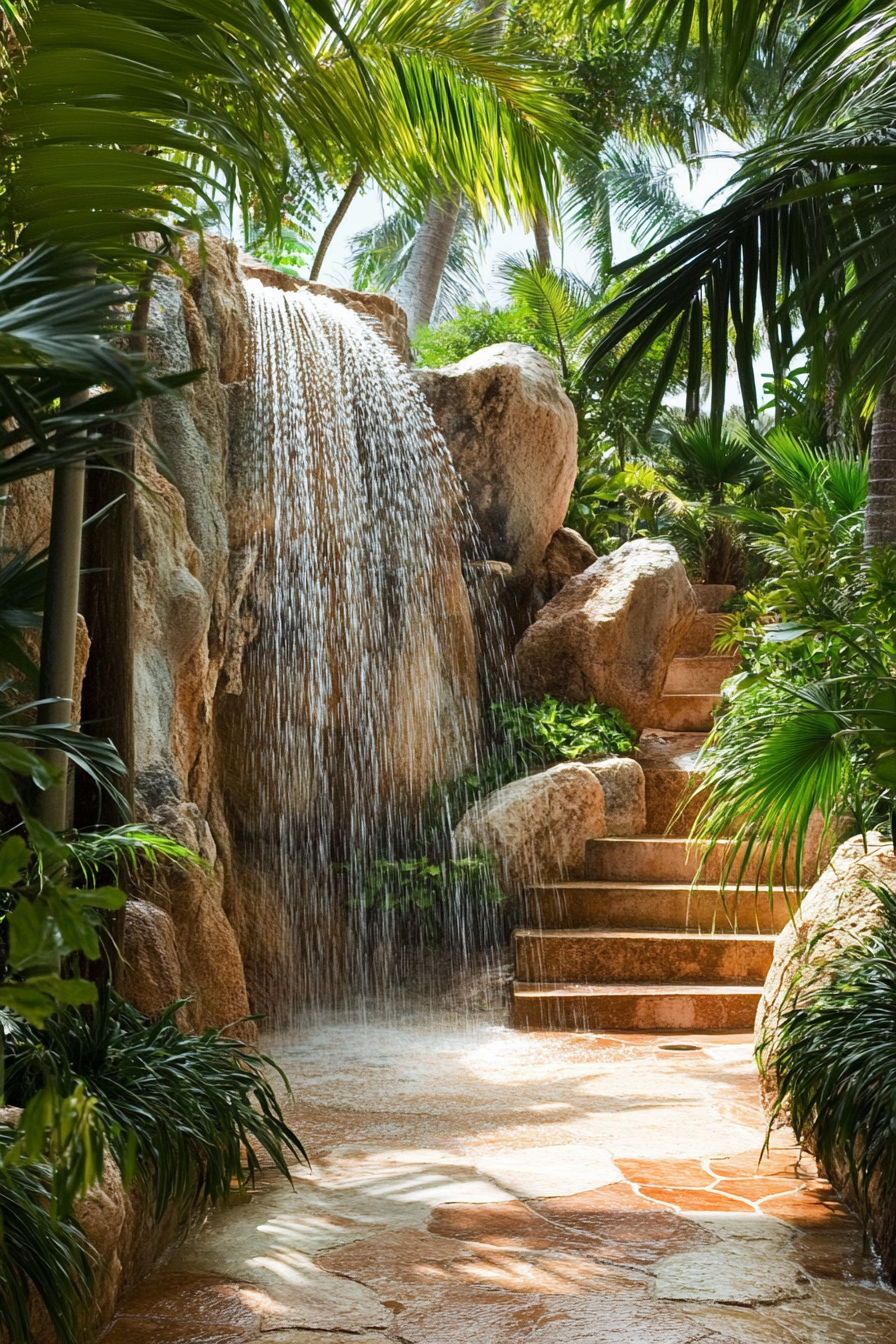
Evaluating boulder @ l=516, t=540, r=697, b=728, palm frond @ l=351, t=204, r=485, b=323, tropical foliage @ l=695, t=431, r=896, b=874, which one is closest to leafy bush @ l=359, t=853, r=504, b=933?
boulder @ l=516, t=540, r=697, b=728

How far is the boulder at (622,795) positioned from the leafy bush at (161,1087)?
4971 mm

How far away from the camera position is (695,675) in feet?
35.9

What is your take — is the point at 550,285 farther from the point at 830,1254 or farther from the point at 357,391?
the point at 830,1254

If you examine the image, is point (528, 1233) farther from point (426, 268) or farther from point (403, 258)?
point (403, 258)

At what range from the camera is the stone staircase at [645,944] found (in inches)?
261

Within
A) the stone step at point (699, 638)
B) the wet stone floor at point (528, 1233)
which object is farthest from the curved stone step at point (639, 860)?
the stone step at point (699, 638)

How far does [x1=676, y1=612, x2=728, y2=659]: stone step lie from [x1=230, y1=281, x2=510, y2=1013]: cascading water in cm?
333

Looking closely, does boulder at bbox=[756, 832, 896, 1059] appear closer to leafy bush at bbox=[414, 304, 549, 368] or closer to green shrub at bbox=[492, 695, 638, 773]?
green shrub at bbox=[492, 695, 638, 773]

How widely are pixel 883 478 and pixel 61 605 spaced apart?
406 cm

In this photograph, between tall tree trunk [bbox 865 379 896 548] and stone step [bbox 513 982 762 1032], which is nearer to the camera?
tall tree trunk [bbox 865 379 896 548]

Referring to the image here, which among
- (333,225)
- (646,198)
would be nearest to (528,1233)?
(333,225)

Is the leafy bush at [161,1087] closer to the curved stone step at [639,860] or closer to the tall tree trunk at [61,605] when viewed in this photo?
the tall tree trunk at [61,605]

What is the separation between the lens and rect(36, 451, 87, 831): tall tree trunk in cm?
310

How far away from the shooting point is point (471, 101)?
6.47 metres
